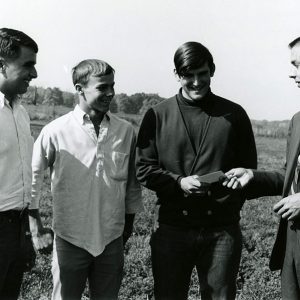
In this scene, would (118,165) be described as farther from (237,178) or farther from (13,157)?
(237,178)

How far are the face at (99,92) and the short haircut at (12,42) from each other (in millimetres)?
510

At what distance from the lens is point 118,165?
11.3 feet

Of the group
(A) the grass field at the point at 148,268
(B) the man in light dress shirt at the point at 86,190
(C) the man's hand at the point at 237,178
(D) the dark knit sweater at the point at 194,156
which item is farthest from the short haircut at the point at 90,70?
(A) the grass field at the point at 148,268

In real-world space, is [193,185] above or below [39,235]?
above

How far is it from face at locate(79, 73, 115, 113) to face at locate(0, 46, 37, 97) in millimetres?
415

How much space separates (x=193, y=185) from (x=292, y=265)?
85 centimetres

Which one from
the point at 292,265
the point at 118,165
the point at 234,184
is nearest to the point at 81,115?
the point at 118,165

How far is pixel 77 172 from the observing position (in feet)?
10.9

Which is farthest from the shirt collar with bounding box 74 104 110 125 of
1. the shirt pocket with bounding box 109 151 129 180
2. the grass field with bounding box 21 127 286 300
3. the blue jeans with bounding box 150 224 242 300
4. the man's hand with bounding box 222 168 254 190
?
the grass field with bounding box 21 127 286 300

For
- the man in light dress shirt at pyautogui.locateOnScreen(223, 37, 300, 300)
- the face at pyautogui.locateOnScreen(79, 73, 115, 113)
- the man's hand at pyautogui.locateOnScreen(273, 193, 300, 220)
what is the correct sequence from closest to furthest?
the man's hand at pyautogui.locateOnScreen(273, 193, 300, 220), the man in light dress shirt at pyautogui.locateOnScreen(223, 37, 300, 300), the face at pyautogui.locateOnScreen(79, 73, 115, 113)

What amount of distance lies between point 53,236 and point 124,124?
0.97 metres

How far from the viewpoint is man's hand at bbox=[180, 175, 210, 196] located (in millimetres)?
3107

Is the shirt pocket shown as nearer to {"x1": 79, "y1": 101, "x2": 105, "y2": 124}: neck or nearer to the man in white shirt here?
{"x1": 79, "y1": 101, "x2": 105, "y2": 124}: neck

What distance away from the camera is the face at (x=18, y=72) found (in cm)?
314
